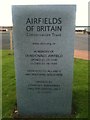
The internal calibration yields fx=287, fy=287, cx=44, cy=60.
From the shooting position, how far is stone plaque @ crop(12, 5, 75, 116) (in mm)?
4949

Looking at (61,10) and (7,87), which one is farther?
(7,87)

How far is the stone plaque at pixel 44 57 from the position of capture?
4.95 meters

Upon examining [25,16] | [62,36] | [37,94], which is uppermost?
[25,16]

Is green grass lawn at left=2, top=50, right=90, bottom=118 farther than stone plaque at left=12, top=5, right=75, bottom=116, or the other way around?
green grass lawn at left=2, top=50, right=90, bottom=118

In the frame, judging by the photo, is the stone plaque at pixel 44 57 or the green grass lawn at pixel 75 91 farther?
the green grass lawn at pixel 75 91

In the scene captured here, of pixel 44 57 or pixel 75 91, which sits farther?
pixel 75 91

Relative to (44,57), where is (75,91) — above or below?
below

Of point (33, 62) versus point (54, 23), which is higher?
point (54, 23)

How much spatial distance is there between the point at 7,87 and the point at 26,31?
2.76 m

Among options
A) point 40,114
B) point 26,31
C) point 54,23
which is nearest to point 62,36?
point 54,23

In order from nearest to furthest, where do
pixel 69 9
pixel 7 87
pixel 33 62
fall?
pixel 69 9
pixel 33 62
pixel 7 87

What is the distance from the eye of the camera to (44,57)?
5.20 m

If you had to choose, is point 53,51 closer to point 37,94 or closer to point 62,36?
point 62,36

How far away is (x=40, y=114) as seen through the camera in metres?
5.55
